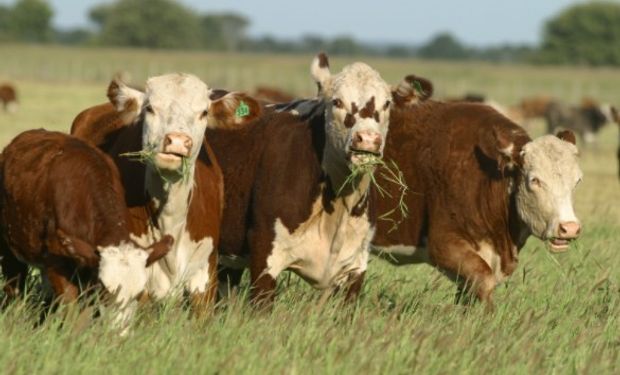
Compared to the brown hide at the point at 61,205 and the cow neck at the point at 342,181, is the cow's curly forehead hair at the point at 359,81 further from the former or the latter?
the brown hide at the point at 61,205

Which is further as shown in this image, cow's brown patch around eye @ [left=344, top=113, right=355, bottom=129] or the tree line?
the tree line

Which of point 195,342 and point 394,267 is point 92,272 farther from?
point 394,267

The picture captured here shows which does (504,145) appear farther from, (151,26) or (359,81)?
(151,26)

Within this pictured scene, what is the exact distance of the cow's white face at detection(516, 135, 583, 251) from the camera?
8977mm

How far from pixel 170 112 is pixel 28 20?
493 feet

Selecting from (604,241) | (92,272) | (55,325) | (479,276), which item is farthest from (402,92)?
(604,241)

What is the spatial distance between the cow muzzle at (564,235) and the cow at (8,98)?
41.4 metres

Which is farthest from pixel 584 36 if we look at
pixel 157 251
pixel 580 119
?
pixel 157 251

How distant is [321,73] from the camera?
8938mm

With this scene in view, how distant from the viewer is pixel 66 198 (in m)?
7.75

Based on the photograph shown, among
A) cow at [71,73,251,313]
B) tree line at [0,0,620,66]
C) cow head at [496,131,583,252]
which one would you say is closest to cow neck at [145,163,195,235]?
cow at [71,73,251,313]

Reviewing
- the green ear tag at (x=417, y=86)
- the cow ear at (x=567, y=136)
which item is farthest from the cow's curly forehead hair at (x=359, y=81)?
the cow ear at (x=567, y=136)

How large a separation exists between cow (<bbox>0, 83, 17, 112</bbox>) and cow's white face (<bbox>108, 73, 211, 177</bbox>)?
1623 inches

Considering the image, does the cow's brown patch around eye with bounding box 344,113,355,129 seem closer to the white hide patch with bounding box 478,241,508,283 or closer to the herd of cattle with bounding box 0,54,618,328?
the herd of cattle with bounding box 0,54,618,328
